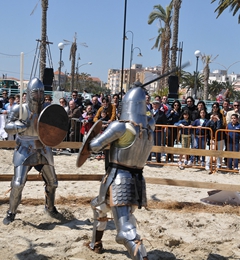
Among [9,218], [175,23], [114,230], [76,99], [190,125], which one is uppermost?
[175,23]

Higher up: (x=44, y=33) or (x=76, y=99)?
(x=44, y=33)

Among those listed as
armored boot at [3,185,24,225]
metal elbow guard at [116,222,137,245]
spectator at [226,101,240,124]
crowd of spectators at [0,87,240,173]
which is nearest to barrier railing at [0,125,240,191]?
armored boot at [3,185,24,225]

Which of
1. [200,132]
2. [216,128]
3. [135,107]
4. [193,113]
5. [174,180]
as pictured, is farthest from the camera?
[193,113]

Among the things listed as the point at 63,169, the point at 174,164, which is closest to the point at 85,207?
the point at 63,169

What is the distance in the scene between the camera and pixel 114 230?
523cm

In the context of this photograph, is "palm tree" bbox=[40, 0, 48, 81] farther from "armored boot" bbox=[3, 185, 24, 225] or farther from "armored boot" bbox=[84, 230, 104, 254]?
"armored boot" bbox=[84, 230, 104, 254]

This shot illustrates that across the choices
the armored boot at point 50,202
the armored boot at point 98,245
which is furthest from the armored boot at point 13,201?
the armored boot at point 98,245

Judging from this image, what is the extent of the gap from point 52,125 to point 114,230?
4.80 ft

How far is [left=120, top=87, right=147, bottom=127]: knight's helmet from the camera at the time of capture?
4.07 metres

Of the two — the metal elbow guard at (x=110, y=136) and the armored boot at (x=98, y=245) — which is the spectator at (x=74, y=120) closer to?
the armored boot at (x=98, y=245)

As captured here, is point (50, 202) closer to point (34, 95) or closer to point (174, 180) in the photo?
point (34, 95)

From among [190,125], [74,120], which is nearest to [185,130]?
[190,125]

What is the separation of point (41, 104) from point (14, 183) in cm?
102

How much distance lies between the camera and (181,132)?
32.7ft
